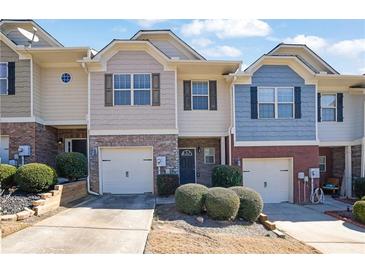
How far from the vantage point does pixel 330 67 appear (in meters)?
17.1

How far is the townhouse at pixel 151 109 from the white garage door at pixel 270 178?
46 mm

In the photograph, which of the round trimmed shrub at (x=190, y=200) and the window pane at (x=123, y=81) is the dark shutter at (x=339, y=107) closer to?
the round trimmed shrub at (x=190, y=200)

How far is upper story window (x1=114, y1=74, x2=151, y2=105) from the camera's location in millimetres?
14328

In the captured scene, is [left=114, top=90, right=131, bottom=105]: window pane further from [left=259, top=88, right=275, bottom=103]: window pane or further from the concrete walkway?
the concrete walkway

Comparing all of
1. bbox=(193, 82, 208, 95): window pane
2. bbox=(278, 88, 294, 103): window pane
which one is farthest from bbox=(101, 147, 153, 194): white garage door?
bbox=(278, 88, 294, 103): window pane

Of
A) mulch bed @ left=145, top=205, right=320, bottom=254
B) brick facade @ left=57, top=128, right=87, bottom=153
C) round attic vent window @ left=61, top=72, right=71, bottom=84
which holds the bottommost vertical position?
mulch bed @ left=145, top=205, right=320, bottom=254

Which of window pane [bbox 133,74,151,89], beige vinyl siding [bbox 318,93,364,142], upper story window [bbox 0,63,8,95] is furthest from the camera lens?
beige vinyl siding [bbox 318,93,364,142]

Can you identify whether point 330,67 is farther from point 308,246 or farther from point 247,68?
point 308,246

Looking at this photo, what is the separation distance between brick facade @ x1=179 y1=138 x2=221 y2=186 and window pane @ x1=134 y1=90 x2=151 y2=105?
306 cm

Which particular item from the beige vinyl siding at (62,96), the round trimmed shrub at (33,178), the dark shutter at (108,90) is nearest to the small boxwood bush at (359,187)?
the dark shutter at (108,90)

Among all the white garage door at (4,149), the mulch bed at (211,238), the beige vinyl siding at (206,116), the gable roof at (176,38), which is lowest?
the mulch bed at (211,238)

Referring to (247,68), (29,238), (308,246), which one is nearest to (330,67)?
(247,68)

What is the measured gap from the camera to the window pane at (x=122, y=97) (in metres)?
14.3

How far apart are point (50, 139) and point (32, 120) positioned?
1.78 m
